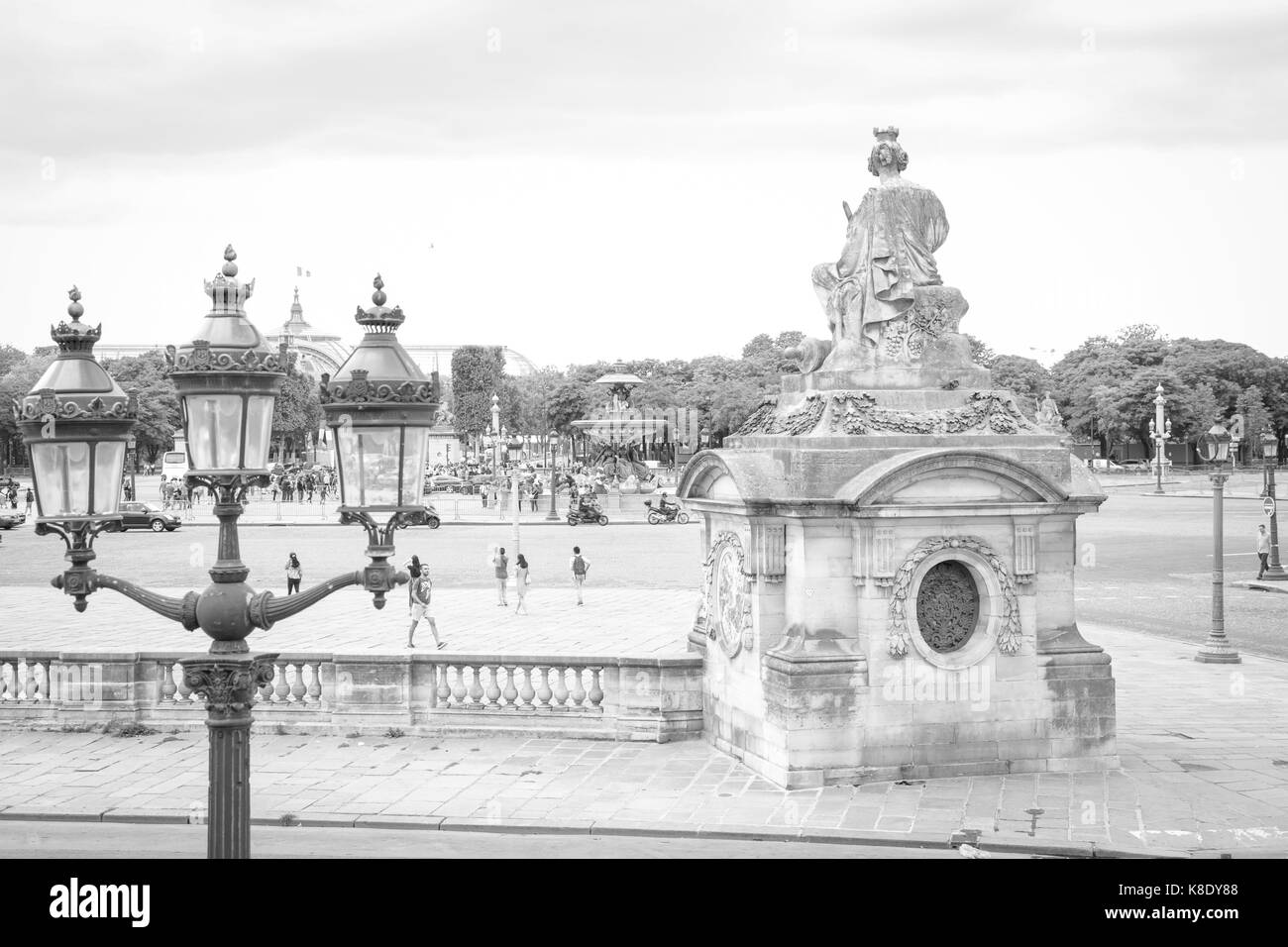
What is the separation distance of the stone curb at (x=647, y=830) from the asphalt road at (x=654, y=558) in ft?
45.7

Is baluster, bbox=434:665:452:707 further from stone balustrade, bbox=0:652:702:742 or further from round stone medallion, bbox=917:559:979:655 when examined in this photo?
Answer: round stone medallion, bbox=917:559:979:655

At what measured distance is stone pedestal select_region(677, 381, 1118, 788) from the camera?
1449 centimetres

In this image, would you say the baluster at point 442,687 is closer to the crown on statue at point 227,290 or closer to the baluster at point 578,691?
the baluster at point 578,691

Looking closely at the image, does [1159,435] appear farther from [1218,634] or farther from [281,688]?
[281,688]

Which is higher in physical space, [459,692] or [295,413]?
[295,413]

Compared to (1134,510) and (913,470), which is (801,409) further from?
(1134,510)

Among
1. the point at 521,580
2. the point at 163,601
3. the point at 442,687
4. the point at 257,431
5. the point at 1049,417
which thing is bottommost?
the point at 442,687

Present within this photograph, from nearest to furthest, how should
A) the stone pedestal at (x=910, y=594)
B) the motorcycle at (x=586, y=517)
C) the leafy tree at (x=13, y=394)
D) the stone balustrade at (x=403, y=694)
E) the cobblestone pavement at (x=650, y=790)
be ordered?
the cobblestone pavement at (x=650, y=790) < the stone pedestal at (x=910, y=594) < the stone balustrade at (x=403, y=694) < the motorcycle at (x=586, y=517) < the leafy tree at (x=13, y=394)

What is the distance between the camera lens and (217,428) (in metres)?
7.68

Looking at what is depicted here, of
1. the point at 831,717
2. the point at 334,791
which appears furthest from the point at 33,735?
the point at 831,717

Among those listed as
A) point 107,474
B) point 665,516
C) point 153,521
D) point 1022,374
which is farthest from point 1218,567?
point 1022,374

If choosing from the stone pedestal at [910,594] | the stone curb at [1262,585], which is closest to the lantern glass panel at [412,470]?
the stone pedestal at [910,594]

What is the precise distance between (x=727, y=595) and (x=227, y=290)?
913 centimetres

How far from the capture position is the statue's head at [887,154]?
1661 cm
